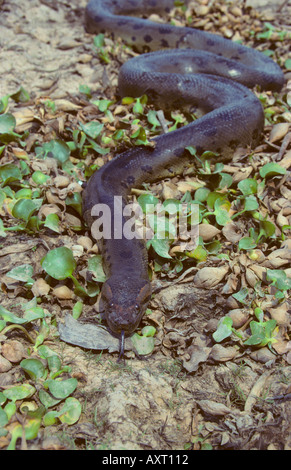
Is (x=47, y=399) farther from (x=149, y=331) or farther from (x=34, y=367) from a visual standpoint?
(x=149, y=331)

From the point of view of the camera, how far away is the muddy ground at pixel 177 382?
3033 millimetres

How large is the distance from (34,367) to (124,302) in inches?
35.5

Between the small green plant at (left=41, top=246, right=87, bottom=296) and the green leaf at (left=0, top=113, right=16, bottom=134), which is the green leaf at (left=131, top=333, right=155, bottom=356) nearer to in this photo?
the small green plant at (left=41, top=246, right=87, bottom=296)

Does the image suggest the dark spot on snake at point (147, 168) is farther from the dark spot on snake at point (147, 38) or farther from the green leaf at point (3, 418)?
the dark spot on snake at point (147, 38)

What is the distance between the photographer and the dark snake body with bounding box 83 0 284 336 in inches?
159

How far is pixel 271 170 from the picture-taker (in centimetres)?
493

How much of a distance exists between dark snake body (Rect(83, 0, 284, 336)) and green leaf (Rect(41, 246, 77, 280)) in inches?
14.9

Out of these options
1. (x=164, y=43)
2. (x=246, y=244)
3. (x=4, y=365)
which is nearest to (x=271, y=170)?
(x=246, y=244)

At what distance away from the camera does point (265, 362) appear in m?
3.51

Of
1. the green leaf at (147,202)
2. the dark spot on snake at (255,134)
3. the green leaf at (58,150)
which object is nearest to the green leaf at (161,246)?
the green leaf at (147,202)

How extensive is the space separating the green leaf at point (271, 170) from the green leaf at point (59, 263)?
2390 mm

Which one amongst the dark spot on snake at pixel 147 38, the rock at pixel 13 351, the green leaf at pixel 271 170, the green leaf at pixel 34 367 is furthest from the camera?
the dark spot on snake at pixel 147 38

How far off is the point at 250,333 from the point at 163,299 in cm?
83
